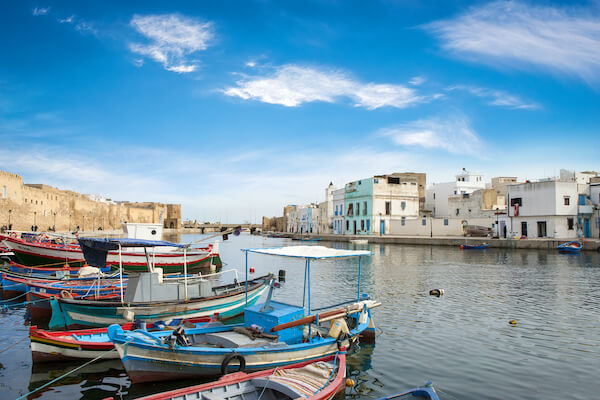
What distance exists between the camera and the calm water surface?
8.82 meters

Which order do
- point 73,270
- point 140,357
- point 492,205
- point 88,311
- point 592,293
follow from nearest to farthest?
point 140,357 < point 88,311 < point 592,293 < point 73,270 < point 492,205

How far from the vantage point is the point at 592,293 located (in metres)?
19.0

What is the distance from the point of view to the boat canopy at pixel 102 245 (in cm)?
1248

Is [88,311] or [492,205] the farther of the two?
[492,205]

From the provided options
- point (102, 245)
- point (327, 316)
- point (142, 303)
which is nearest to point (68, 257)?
point (102, 245)

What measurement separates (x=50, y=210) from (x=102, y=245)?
65.0 m

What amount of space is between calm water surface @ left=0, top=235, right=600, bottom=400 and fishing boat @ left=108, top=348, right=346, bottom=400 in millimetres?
1006

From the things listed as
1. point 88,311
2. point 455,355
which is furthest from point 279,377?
point 88,311

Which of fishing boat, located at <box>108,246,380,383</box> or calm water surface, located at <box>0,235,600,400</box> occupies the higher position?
fishing boat, located at <box>108,246,380,383</box>

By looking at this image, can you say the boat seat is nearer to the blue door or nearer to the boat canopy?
the boat canopy

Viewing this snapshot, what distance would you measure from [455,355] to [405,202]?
56.9 meters

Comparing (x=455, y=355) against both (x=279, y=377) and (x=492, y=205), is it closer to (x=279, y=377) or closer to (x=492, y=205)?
(x=279, y=377)

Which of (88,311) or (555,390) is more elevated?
(88,311)

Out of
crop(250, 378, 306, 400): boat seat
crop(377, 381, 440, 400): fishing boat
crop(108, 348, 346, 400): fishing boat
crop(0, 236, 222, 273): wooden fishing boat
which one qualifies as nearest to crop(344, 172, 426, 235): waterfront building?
crop(0, 236, 222, 273): wooden fishing boat
